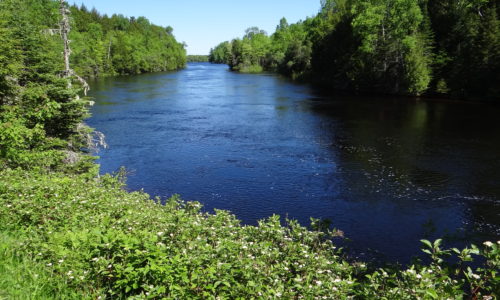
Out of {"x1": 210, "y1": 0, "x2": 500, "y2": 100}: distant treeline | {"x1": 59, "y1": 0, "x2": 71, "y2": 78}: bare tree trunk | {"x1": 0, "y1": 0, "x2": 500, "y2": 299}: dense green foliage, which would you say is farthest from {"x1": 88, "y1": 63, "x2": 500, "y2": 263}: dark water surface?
{"x1": 59, "y1": 0, "x2": 71, "y2": 78}: bare tree trunk

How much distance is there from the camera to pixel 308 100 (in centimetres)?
5259

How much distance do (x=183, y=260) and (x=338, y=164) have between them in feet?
63.7

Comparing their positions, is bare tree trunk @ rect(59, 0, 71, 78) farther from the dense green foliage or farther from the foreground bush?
the foreground bush

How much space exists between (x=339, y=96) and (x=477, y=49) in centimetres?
1845

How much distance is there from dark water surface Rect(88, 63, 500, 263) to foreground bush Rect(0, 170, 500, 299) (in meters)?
2.54

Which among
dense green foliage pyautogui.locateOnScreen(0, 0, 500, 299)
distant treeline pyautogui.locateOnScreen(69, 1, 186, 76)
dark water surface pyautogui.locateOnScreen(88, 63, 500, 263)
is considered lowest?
dark water surface pyautogui.locateOnScreen(88, 63, 500, 263)

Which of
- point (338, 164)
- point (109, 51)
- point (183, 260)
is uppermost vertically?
point (109, 51)

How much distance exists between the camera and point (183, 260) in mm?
5891

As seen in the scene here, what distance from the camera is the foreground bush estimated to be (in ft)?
17.5

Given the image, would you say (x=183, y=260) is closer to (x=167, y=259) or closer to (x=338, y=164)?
(x=167, y=259)

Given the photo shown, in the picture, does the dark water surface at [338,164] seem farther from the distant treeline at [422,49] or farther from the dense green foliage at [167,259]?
the distant treeline at [422,49]

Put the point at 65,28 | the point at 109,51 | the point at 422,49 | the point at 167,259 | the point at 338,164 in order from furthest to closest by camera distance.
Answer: the point at 109,51, the point at 422,49, the point at 338,164, the point at 65,28, the point at 167,259

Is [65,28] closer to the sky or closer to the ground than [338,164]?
closer to the sky

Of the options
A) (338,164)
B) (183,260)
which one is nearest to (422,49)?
(338,164)
